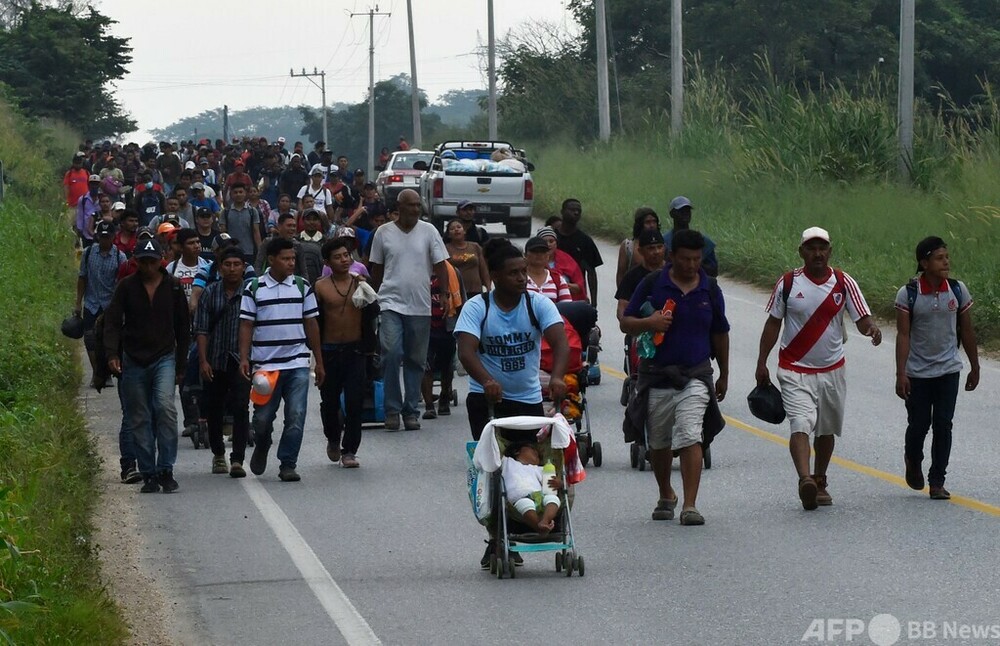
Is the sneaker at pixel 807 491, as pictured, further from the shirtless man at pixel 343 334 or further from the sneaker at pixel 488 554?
the shirtless man at pixel 343 334

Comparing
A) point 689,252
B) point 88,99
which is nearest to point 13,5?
point 88,99

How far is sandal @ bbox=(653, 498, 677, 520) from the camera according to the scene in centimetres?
1082

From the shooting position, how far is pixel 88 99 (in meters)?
62.2

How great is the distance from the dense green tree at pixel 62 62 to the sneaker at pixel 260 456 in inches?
1876

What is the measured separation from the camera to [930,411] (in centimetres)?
1149

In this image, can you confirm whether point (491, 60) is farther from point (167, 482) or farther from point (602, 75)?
point (167, 482)

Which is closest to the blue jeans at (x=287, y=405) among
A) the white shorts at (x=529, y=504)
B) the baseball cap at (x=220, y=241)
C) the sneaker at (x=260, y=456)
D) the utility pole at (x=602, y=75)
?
the sneaker at (x=260, y=456)

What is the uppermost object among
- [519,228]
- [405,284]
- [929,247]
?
[929,247]

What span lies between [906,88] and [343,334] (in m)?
17.9

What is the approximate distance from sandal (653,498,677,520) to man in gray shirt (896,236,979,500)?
1.71 meters

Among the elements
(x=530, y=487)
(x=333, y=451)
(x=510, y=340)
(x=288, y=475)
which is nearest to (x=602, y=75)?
(x=333, y=451)

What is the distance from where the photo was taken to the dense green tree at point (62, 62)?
59000 millimetres

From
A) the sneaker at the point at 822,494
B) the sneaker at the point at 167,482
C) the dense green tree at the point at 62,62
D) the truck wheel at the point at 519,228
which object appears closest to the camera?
the sneaker at the point at 822,494

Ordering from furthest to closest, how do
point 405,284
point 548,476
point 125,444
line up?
point 405,284 → point 125,444 → point 548,476
